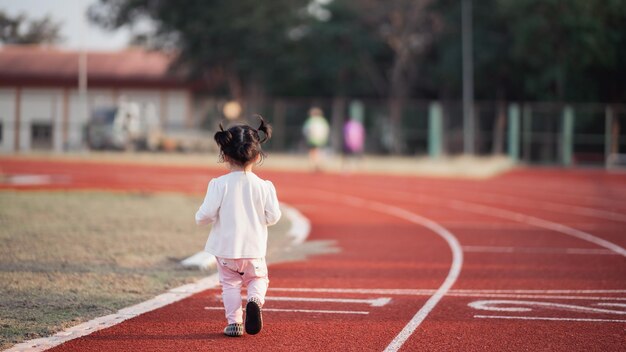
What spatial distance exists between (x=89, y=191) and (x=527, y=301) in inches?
523

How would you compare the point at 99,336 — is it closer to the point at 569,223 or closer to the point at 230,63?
the point at 569,223

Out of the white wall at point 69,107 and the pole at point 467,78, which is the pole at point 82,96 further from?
the pole at point 467,78

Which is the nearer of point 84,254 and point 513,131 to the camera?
point 84,254

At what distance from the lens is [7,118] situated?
50.7 m

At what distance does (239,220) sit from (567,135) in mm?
37765

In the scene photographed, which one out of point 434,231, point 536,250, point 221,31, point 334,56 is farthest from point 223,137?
point 334,56

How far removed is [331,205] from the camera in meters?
20.0

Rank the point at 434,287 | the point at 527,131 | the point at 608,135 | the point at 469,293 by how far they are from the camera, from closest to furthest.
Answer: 1. the point at 469,293
2. the point at 434,287
3. the point at 608,135
4. the point at 527,131

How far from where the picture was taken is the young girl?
6.88 meters

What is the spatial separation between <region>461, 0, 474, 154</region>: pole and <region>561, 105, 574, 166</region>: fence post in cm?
415

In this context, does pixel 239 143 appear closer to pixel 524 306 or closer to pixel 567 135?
pixel 524 306

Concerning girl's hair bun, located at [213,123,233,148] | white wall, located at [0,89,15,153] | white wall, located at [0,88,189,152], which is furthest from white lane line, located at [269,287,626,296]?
white wall, located at [0,88,189,152]

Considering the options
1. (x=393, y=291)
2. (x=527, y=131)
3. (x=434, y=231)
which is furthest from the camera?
(x=527, y=131)

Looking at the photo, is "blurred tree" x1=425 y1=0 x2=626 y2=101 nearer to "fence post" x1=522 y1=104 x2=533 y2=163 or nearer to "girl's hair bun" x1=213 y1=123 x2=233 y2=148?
A: "fence post" x1=522 y1=104 x2=533 y2=163
